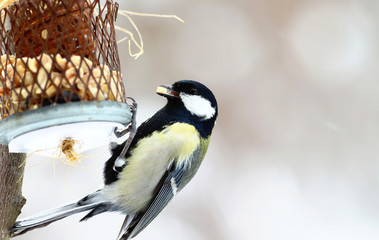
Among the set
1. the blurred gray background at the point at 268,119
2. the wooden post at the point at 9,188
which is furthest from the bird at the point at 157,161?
the blurred gray background at the point at 268,119

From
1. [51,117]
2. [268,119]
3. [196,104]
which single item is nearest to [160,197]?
[196,104]

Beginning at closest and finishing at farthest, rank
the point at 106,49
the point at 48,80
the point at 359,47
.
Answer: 1. the point at 48,80
2. the point at 106,49
3. the point at 359,47

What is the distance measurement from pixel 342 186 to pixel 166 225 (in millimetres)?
1067

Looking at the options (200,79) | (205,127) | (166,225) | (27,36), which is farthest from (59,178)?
(27,36)

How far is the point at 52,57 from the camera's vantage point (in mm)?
1436

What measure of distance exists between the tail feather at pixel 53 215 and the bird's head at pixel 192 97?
0.47m

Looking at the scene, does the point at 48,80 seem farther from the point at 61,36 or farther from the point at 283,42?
the point at 283,42

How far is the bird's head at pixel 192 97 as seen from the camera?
6.84 ft

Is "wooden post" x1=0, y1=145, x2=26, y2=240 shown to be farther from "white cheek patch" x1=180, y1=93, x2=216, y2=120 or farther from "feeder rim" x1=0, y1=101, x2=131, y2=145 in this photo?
"white cheek patch" x1=180, y1=93, x2=216, y2=120

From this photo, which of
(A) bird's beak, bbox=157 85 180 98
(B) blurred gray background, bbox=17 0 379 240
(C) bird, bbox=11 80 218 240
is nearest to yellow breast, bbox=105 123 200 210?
(C) bird, bbox=11 80 218 240

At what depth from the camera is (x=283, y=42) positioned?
3.28m

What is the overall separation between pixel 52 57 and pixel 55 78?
55 millimetres

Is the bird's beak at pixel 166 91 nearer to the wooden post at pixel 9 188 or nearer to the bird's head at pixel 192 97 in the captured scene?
the bird's head at pixel 192 97

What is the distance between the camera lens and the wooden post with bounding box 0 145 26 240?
62.0 inches
